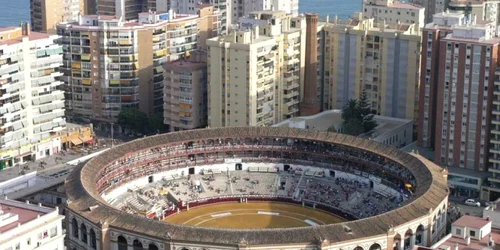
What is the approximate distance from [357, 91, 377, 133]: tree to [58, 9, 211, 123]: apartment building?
2667 cm

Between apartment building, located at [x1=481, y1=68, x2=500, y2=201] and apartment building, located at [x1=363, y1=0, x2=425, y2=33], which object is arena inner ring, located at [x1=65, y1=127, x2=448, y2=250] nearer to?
apartment building, located at [x1=481, y1=68, x2=500, y2=201]

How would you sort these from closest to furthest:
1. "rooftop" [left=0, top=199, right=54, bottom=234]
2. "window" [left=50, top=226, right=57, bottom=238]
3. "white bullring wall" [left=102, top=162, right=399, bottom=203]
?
1. "rooftop" [left=0, top=199, right=54, bottom=234]
2. "window" [left=50, top=226, right=57, bottom=238]
3. "white bullring wall" [left=102, top=162, right=399, bottom=203]

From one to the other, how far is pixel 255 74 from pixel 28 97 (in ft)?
80.1

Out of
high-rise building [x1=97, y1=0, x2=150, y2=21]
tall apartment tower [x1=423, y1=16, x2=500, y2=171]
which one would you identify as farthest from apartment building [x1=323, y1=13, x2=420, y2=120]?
high-rise building [x1=97, y1=0, x2=150, y2=21]

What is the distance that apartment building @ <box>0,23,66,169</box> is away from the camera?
317 feet

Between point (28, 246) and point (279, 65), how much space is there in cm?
5563

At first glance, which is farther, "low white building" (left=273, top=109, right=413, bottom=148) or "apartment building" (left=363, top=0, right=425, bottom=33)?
"apartment building" (left=363, top=0, right=425, bottom=33)

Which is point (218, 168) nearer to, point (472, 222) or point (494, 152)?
point (494, 152)

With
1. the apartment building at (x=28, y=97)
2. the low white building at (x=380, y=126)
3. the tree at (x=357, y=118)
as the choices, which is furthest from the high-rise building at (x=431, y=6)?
the apartment building at (x=28, y=97)

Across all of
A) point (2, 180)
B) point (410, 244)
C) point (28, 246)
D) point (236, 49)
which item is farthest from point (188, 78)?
point (28, 246)

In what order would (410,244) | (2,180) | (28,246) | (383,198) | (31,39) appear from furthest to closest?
(31,39), (2,180), (383,198), (410,244), (28,246)

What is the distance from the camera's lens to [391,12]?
12200 centimetres

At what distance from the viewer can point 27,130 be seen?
9975 cm

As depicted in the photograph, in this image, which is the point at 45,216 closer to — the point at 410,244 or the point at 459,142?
the point at 410,244
